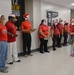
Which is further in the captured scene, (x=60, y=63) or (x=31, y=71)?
(x=60, y=63)

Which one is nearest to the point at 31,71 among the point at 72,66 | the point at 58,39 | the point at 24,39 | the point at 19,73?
the point at 19,73

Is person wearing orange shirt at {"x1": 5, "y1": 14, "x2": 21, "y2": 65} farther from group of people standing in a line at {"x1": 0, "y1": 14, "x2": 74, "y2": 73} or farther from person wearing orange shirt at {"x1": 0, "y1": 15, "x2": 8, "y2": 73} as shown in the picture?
person wearing orange shirt at {"x1": 0, "y1": 15, "x2": 8, "y2": 73}

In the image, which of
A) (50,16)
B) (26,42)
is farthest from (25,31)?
(50,16)

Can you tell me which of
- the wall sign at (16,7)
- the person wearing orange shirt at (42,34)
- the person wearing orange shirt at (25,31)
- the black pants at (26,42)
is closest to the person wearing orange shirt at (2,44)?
the person wearing orange shirt at (25,31)

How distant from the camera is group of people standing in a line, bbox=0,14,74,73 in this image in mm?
4105

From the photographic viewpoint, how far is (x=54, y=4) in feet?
27.3

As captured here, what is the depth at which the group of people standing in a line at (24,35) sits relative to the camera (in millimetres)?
4105

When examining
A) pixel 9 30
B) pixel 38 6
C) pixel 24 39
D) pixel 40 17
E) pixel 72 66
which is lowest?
pixel 72 66

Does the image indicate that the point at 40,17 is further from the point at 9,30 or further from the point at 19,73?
the point at 19,73

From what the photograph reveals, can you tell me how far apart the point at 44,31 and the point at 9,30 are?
7.51 ft

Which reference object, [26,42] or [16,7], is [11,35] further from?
[16,7]

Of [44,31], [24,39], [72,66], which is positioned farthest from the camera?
[44,31]

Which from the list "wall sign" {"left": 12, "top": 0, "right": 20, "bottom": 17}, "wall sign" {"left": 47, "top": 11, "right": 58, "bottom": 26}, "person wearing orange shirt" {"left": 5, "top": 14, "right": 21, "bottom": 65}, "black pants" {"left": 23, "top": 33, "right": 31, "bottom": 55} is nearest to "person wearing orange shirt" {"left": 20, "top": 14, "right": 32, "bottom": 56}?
"black pants" {"left": 23, "top": 33, "right": 31, "bottom": 55}

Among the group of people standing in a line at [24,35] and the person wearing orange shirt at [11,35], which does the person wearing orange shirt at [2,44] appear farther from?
the person wearing orange shirt at [11,35]
